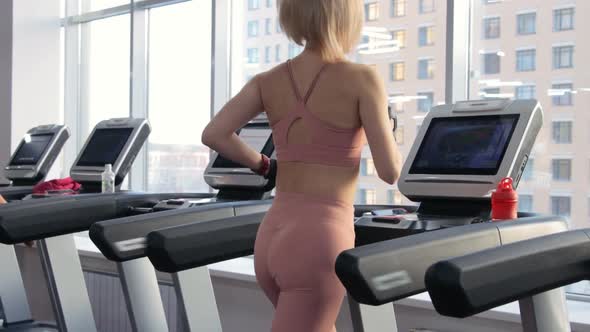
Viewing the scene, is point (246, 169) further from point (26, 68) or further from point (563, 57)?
point (26, 68)

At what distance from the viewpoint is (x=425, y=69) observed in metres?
3.83

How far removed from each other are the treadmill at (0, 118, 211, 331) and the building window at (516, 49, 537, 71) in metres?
1.43

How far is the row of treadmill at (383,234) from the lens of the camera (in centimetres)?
138

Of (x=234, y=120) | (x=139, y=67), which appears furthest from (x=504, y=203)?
(x=139, y=67)

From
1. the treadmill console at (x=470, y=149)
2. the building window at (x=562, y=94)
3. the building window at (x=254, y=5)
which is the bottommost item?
the treadmill console at (x=470, y=149)

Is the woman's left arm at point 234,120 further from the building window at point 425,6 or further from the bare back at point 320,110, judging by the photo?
the building window at point 425,6

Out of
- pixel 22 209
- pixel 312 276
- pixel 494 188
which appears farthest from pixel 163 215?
pixel 494 188

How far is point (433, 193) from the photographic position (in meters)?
2.17

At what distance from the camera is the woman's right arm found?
1.65 metres

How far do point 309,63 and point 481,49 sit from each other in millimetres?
1925

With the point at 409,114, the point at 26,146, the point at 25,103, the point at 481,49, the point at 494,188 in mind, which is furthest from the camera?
the point at 25,103

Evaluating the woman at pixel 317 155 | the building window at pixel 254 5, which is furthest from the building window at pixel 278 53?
the woman at pixel 317 155

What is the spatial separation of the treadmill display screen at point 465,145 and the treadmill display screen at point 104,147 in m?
1.62

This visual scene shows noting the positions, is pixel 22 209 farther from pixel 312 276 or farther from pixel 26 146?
pixel 26 146
